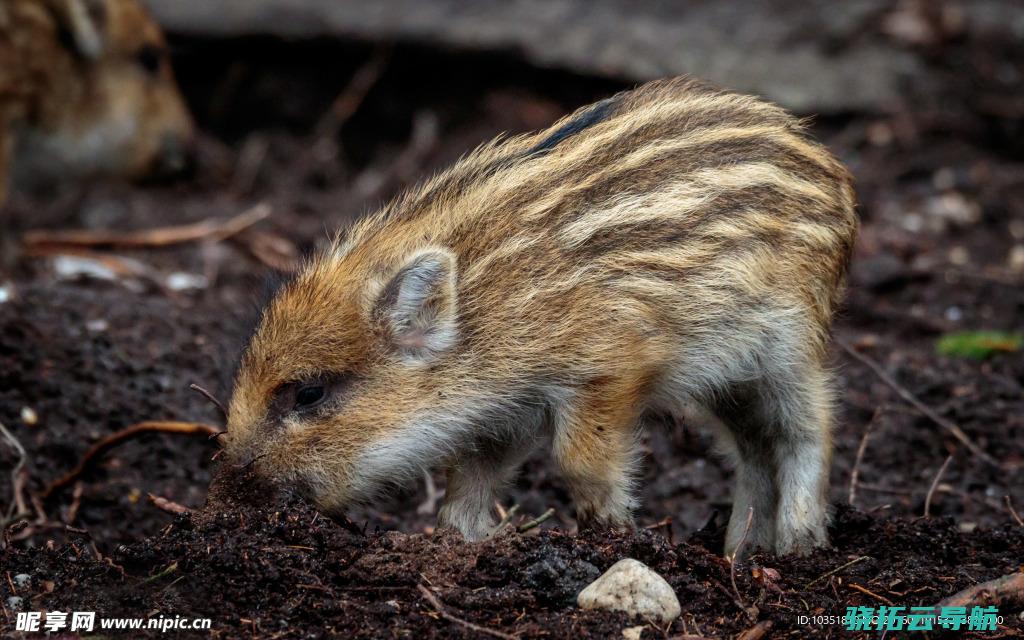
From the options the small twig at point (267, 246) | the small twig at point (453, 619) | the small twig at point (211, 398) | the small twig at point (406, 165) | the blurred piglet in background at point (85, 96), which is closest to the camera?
the small twig at point (453, 619)

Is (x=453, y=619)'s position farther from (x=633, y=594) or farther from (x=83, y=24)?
(x=83, y=24)

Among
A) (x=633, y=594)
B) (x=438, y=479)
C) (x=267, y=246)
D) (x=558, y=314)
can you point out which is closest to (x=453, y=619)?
(x=633, y=594)

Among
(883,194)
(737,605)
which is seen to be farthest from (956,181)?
(737,605)

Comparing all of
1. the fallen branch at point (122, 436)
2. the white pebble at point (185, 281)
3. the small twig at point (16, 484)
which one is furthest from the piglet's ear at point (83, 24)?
the fallen branch at point (122, 436)

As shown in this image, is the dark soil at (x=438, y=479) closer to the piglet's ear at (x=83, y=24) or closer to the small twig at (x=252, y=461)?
the small twig at (x=252, y=461)

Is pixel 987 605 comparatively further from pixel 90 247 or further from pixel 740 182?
pixel 90 247
